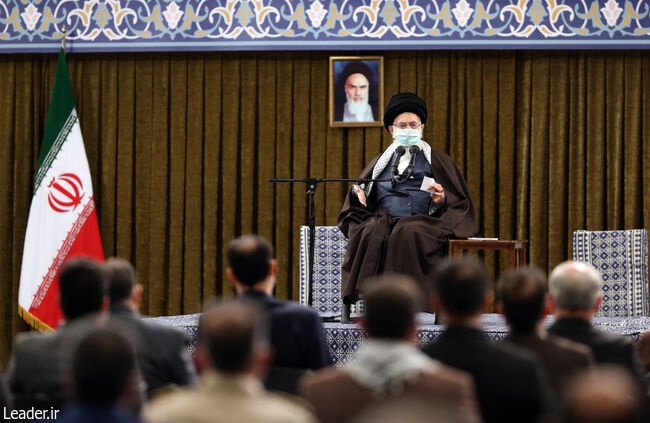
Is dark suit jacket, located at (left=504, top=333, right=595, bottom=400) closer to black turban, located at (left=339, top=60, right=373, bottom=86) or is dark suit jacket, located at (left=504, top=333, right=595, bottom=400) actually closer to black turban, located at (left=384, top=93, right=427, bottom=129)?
black turban, located at (left=384, top=93, right=427, bottom=129)

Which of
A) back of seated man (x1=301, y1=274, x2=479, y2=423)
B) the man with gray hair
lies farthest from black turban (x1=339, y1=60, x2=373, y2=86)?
back of seated man (x1=301, y1=274, x2=479, y2=423)

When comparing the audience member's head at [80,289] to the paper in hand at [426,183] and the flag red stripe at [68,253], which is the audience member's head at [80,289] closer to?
the paper in hand at [426,183]

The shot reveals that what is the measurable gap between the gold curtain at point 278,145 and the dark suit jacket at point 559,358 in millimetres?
4896

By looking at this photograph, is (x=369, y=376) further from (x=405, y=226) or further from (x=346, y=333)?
(x=405, y=226)

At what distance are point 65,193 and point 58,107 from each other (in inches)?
29.7

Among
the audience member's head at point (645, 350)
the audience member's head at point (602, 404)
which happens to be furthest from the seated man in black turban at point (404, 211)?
the audience member's head at point (602, 404)

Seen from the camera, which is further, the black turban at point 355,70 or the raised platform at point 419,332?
the black turban at point 355,70

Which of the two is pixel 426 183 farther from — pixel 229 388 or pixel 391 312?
pixel 229 388

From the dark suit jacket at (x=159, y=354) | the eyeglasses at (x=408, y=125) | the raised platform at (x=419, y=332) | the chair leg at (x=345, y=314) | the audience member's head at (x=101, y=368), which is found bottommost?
the raised platform at (x=419, y=332)

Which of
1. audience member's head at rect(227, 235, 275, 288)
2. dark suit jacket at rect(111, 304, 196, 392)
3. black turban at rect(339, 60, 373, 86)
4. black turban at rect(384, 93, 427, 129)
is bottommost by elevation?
dark suit jacket at rect(111, 304, 196, 392)

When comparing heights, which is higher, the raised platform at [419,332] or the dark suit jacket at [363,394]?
the dark suit jacket at [363,394]

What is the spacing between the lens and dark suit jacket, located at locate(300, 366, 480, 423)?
6.99 ft

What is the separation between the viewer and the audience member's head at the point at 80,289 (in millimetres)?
2920

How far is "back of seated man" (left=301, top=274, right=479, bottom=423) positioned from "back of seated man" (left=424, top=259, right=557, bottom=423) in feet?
0.89
